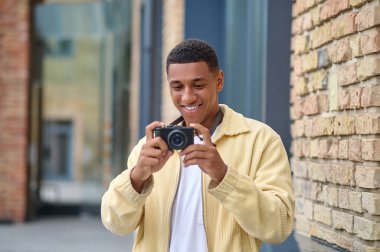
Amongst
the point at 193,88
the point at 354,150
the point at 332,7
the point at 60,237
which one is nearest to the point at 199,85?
the point at 193,88

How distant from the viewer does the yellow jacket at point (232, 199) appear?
7.54 ft

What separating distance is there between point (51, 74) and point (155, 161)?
2471 centimetres

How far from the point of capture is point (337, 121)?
3268mm

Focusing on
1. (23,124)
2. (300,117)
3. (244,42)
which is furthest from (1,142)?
(300,117)

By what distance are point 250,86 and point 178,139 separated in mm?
3183

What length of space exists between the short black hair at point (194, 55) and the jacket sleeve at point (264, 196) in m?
0.33

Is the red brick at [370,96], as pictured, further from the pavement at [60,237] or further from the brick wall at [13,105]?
the brick wall at [13,105]

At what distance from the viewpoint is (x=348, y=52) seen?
314cm

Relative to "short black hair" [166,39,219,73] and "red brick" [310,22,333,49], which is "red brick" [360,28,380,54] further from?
"short black hair" [166,39,219,73]

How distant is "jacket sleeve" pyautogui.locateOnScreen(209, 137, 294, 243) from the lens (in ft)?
7.47

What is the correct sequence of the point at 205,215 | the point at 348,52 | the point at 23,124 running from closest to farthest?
the point at 205,215
the point at 348,52
the point at 23,124

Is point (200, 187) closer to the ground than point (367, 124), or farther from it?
closer to the ground

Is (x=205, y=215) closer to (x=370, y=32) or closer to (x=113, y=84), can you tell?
(x=370, y=32)

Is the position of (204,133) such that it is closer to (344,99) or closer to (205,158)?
(205,158)
